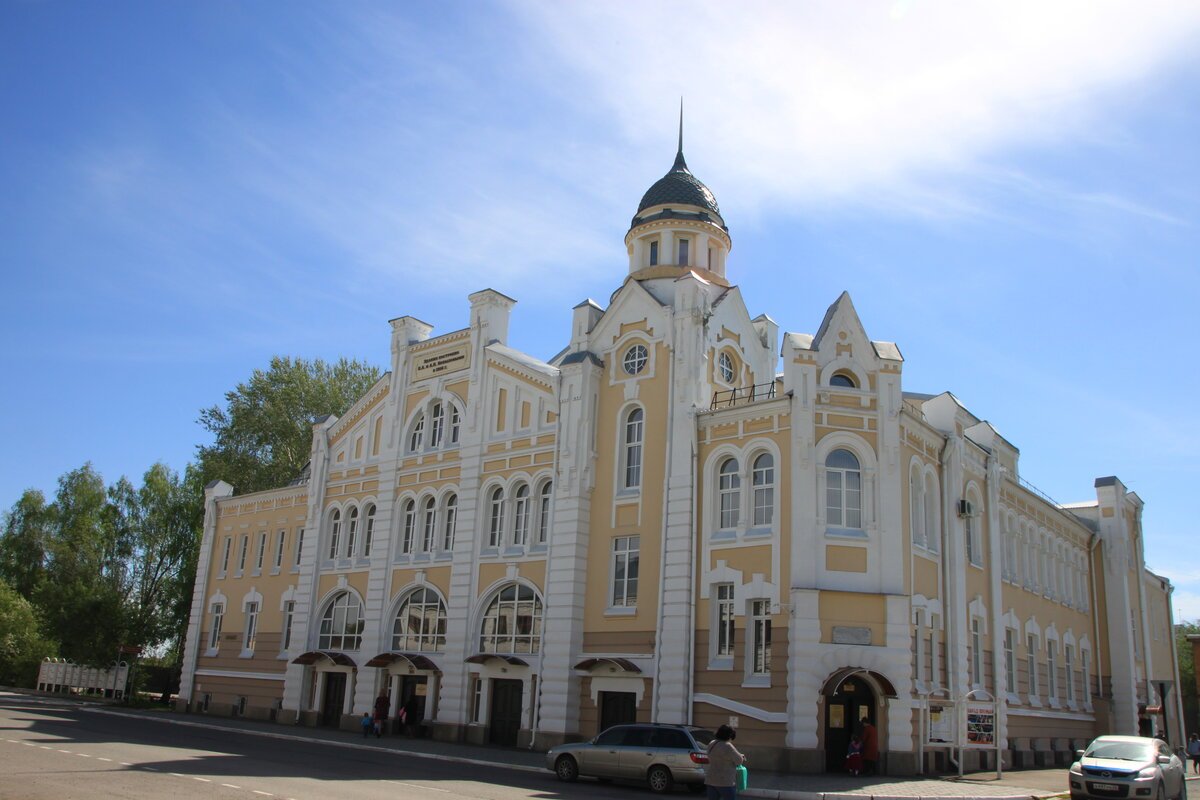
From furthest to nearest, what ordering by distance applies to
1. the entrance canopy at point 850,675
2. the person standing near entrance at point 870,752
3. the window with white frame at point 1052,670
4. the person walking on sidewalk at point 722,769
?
1. the window with white frame at point 1052,670
2. the entrance canopy at point 850,675
3. the person standing near entrance at point 870,752
4. the person walking on sidewalk at point 722,769

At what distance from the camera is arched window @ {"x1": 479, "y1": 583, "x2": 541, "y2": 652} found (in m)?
32.0

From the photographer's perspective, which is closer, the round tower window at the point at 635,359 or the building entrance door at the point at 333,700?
the round tower window at the point at 635,359

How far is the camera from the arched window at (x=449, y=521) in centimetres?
3588

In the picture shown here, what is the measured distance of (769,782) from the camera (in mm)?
22078

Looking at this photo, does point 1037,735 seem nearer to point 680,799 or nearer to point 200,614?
point 680,799

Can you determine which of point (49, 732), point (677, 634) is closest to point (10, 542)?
point (49, 732)

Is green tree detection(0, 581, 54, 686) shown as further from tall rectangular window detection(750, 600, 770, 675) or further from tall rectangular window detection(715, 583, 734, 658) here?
tall rectangular window detection(750, 600, 770, 675)

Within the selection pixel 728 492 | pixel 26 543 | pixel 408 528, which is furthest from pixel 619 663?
pixel 26 543

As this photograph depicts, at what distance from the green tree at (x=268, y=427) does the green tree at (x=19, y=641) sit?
15.4 meters

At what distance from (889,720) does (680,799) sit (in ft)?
26.3

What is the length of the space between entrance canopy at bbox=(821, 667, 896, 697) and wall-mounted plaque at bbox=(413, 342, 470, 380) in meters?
18.3

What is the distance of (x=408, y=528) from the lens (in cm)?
3784

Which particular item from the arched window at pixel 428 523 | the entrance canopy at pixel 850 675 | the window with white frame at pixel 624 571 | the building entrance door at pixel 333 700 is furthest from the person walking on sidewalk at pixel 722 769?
the building entrance door at pixel 333 700

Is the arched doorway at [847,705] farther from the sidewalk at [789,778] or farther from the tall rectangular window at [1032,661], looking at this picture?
the tall rectangular window at [1032,661]
